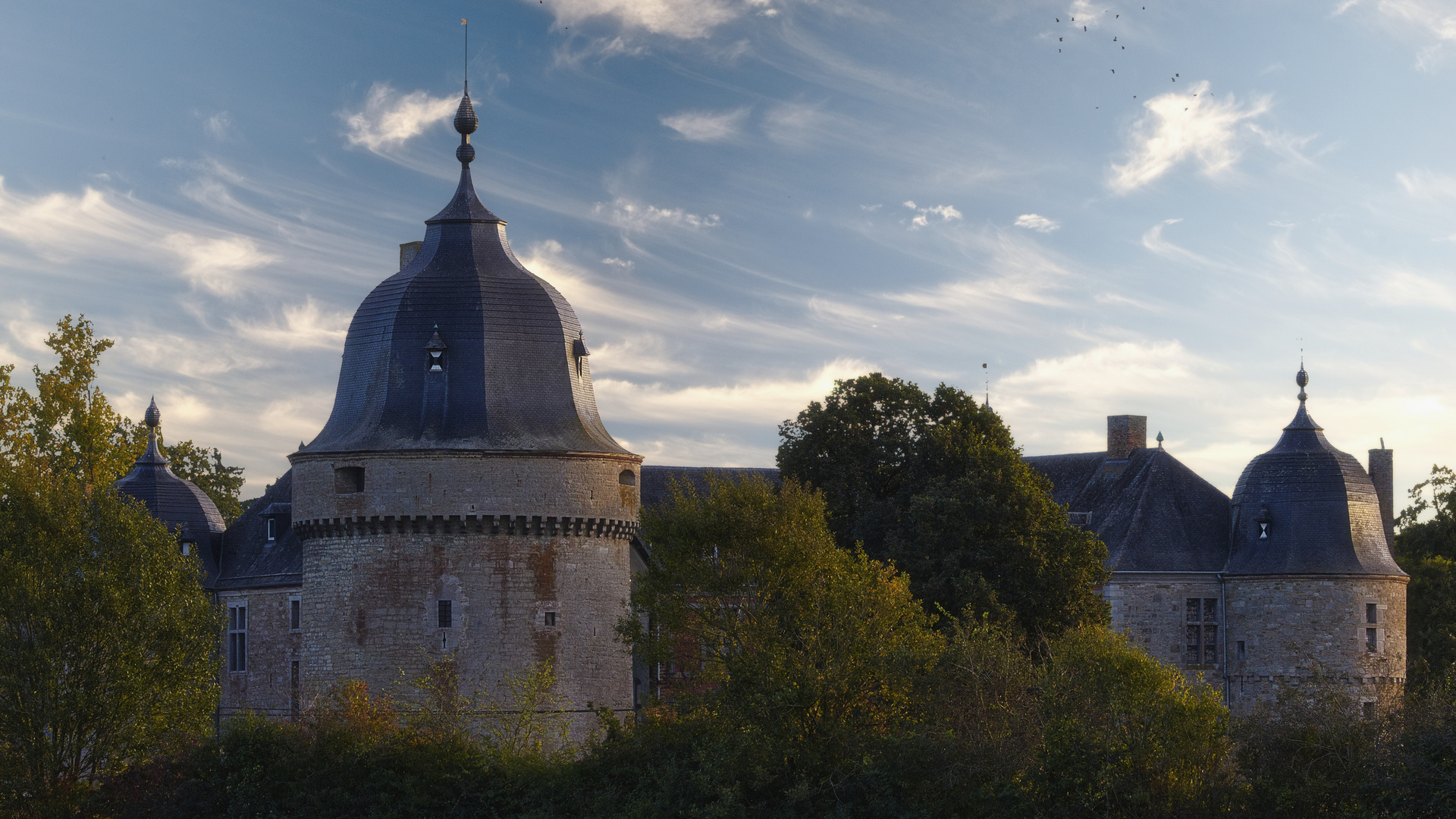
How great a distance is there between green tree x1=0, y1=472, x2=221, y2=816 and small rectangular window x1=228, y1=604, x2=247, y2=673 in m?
11.7

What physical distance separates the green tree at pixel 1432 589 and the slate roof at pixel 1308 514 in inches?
164

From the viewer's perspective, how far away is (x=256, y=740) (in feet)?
113

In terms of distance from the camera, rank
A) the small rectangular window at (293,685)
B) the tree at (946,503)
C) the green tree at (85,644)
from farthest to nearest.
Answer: the small rectangular window at (293,685), the tree at (946,503), the green tree at (85,644)

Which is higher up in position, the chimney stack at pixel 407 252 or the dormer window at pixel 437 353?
the chimney stack at pixel 407 252

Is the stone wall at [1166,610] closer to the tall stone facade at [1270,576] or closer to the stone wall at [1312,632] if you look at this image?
the tall stone facade at [1270,576]

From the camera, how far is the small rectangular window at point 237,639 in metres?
47.0

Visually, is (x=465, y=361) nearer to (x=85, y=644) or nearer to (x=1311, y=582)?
(x=85, y=644)

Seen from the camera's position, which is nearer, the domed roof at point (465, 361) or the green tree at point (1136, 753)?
the green tree at point (1136, 753)

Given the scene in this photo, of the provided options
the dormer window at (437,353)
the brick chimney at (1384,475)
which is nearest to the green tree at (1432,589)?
the brick chimney at (1384,475)

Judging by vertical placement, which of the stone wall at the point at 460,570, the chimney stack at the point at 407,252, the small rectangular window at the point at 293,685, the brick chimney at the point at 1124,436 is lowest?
the small rectangular window at the point at 293,685

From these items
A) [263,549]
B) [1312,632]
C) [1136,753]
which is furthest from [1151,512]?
[263,549]

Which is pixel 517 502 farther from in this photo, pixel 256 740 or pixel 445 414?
pixel 256 740

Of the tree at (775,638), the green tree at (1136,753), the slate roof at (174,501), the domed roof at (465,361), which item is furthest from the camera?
the slate roof at (174,501)

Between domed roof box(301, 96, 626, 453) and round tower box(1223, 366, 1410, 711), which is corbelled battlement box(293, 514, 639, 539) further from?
round tower box(1223, 366, 1410, 711)
